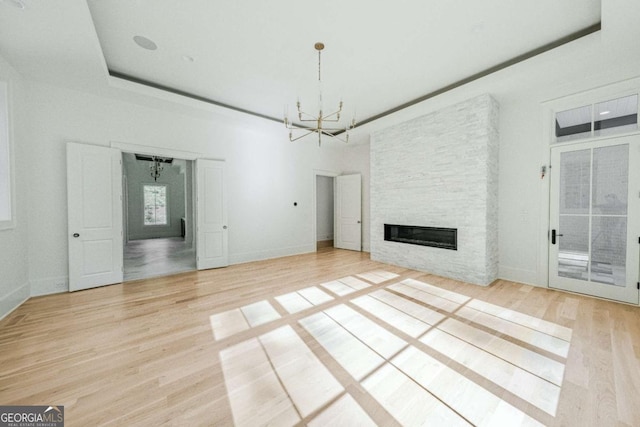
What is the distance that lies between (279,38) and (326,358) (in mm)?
3512

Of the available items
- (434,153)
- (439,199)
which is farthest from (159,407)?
(434,153)

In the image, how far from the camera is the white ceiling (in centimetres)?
243

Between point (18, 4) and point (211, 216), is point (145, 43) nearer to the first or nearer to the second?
point (18, 4)

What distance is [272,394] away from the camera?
1.67 metres

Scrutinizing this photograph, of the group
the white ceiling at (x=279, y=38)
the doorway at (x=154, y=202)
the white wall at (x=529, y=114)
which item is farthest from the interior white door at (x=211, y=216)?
the white wall at (x=529, y=114)

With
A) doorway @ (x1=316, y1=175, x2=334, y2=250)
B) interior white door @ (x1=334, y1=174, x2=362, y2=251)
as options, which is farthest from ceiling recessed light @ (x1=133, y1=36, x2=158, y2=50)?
doorway @ (x1=316, y1=175, x2=334, y2=250)

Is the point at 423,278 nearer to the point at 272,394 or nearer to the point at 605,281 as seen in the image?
the point at 605,281

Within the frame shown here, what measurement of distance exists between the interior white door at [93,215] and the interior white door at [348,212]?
522cm

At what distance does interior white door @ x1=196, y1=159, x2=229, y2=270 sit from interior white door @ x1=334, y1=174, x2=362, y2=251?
3447 mm

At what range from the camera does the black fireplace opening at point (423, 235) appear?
4.31m

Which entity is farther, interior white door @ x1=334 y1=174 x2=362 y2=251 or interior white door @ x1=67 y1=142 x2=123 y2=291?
interior white door @ x1=334 y1=174 x2=362 y2=251

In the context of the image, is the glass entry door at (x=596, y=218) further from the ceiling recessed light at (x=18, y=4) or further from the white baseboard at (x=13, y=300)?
the white baseboard at (x=13, y=300)

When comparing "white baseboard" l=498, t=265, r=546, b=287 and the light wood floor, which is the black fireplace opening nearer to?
"white baseboard" l=498, t=265, r=546, b=287

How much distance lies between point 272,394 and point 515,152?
4933 millimetres
